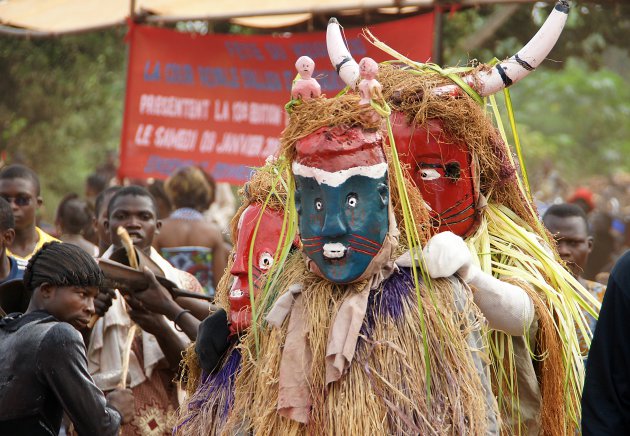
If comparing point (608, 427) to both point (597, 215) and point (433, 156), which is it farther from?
point (597, 215)

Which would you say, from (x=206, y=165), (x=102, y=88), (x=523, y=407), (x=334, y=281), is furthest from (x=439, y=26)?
(x=102, y=88)

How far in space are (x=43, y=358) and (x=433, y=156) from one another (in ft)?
5.57

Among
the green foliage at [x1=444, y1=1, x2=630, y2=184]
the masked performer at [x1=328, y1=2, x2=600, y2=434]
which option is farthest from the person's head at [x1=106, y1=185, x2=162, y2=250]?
the green foliage at [x1=444, y1=1, x2=630, y2=184]

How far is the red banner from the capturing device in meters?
8.95

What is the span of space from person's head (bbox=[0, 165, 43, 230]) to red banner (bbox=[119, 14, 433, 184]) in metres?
2.48

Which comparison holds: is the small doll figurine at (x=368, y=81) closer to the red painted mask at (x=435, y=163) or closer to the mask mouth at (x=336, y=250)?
the mask mouth at (x=336, y=250)

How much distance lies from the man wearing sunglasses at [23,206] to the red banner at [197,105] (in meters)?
2.48

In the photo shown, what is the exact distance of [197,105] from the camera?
29.8 ft

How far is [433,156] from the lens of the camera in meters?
4.12

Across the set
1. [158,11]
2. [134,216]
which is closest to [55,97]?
[158,11]

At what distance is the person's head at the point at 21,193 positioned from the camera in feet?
20.5

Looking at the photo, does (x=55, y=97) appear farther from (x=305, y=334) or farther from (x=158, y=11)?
(x=305, y=334)

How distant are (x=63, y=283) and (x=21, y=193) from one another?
249 centimetres

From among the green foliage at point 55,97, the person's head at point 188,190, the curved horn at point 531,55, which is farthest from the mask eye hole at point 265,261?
the green foliage at point 55,97
